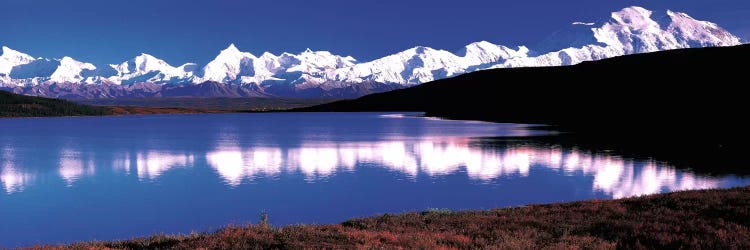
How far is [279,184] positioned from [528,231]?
40436mm

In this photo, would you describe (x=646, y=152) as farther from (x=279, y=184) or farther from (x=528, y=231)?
(x=528, y=231)

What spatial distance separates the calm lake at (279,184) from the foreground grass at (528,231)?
16094mm

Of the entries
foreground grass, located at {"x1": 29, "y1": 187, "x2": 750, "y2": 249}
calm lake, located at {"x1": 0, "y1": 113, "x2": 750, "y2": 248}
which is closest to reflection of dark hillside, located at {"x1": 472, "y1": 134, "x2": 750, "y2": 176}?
calm lake, located at {"x1": 0, "y1": 113, "x2": 750, "y2": 248}

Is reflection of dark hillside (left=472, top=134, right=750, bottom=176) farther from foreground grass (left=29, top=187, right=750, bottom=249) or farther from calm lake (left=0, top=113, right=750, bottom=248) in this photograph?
foreground grass (left=29, top=187, right=750, bottom=249)

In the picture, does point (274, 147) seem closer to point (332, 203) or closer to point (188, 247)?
point (332, 203)

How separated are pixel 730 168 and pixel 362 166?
4017 centimetres

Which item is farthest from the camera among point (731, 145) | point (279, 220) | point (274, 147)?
point (274, 147)

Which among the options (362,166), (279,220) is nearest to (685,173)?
(362,166)

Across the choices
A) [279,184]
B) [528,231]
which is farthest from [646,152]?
[528,231]

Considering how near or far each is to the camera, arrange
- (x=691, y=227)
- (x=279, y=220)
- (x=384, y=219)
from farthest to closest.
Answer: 1. (x=279, y=220)
2. (x=384, y=219)
3. (x=691, y=227)

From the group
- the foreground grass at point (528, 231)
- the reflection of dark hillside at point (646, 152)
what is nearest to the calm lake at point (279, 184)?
the reflection of dark hillside at point (646, 152)

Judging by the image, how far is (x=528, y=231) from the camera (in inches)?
935

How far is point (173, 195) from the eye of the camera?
5519 cm

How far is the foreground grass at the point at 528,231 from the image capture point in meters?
20.6
